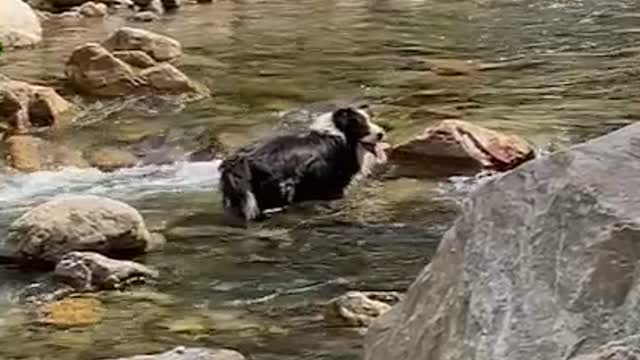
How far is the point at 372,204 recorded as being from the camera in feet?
25.6

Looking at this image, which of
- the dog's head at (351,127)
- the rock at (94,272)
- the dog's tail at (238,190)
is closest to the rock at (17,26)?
the dog's head at (351,127)

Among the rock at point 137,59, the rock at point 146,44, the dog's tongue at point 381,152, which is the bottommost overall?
the rock at point 146,44

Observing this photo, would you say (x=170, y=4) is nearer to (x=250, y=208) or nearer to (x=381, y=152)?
(x=381, y=152)

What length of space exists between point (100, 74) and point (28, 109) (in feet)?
→ 5.28

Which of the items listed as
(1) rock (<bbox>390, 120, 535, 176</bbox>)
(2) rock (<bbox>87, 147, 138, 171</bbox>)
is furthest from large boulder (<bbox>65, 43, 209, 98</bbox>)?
(1) rock (<bbox>390, 120, 535, 176</bbox>)

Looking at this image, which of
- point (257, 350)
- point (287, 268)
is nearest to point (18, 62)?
point (287, 268)

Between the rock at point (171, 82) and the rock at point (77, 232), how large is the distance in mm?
4886

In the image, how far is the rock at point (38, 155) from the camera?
912cm

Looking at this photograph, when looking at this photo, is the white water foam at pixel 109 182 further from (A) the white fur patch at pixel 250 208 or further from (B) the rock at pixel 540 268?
(B) the rock at pixel 540 268

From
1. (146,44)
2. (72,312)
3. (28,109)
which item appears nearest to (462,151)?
(72,312)

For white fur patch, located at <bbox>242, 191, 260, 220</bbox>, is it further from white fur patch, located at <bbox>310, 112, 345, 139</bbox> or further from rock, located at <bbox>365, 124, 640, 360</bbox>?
rock, located at <bbox>365, 124, 640, 360</bbox>

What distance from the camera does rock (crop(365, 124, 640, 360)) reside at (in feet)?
9.02

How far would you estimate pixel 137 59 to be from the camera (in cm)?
1315

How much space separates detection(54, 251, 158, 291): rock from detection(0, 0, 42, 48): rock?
9.01 metres
